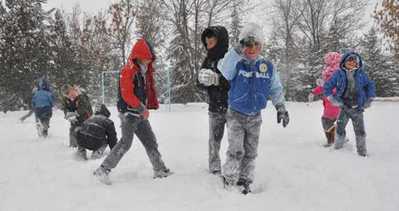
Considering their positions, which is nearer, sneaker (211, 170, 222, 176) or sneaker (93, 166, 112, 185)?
sneaker (93, 166, 112, 185)

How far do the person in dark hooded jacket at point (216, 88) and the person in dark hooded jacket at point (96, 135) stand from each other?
8.11 feet

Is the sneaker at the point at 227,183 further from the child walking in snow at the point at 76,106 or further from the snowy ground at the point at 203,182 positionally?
the child walking in snow at the point at 76,106

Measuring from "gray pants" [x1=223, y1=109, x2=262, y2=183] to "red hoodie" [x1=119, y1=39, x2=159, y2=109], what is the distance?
1.15m

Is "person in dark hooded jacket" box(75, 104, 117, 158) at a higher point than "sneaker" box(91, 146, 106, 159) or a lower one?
higher

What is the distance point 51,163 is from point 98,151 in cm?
79

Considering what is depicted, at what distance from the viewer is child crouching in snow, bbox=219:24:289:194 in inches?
186

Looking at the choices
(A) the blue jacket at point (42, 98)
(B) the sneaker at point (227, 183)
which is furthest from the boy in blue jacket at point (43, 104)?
(B) the sneaker at point (227, 183)

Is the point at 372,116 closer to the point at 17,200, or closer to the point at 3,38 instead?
the point at 17,200

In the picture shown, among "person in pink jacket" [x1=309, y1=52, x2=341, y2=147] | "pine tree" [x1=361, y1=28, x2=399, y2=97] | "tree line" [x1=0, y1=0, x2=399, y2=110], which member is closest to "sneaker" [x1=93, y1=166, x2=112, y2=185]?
"person in pink jacket" [x1=309, y1=52, x2=341, y2=147]

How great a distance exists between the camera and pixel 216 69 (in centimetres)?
539

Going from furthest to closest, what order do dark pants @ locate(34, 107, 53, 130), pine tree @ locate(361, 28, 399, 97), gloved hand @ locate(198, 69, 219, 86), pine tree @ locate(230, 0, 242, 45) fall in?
pine tree @ locate(361, 28, 399, 97), pine tree @ locate(230, 0, 242, 45), dark pants @ locate(34, 107, 53, 130), gloved hand @ locate(198, 69, 219, 86)

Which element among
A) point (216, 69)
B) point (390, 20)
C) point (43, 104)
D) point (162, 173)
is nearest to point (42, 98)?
point (43, 104)

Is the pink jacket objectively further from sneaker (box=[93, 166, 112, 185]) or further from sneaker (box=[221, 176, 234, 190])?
sneaker (box=[93, 166, 112, 185])

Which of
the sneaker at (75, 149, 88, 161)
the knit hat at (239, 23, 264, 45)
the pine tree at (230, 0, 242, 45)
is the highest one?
the pine tree at (230, 0, 242, 45)
